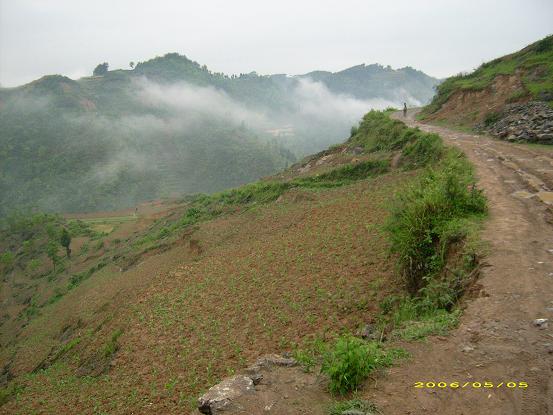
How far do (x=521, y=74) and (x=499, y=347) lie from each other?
21.2 meters

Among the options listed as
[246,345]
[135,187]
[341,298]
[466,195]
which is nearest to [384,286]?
[341,298]

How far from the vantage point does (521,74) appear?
21281 millimetres

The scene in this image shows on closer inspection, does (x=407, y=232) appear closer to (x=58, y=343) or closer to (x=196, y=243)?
(x=196, y=243)

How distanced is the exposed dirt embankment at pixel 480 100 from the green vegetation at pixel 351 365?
61.7ft

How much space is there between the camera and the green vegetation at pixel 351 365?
16.4 feet

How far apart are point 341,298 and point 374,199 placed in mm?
7017

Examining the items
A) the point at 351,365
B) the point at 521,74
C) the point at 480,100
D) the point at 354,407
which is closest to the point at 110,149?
the point at 480,100

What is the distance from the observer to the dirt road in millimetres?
Result: 4324

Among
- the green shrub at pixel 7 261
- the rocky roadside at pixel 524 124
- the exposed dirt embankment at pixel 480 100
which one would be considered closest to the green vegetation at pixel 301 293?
the rocky roadside at pixel 524 124

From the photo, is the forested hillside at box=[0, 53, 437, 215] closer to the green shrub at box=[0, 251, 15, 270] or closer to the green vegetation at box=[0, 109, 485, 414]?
the green shrub at box=[0, 251, 15, 270]

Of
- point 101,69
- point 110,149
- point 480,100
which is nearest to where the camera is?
point 480,100

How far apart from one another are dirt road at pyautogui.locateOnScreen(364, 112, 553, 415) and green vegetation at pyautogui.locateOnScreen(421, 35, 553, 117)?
14.0 m

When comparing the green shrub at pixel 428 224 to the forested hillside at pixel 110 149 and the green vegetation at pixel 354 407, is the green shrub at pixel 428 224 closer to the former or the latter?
the green vegetation at pixel 354 407

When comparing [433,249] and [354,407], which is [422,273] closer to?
[433,249]
